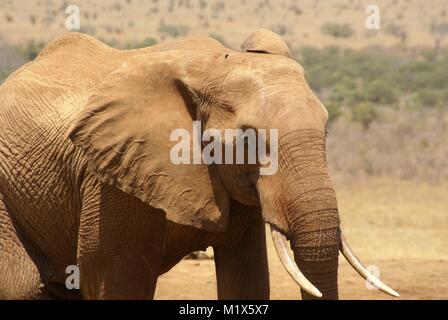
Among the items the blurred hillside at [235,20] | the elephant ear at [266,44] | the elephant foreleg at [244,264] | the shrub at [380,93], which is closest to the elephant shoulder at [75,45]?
the elephant ear at [266,44]

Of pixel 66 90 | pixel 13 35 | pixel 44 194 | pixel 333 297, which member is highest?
pixel 13 35

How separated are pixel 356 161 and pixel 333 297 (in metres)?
12.7

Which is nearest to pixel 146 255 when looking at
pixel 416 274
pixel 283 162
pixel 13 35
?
pixel 283 162

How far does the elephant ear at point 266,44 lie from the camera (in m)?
6.05

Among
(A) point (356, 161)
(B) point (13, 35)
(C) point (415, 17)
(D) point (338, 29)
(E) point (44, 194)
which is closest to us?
(E) point (44, 194)

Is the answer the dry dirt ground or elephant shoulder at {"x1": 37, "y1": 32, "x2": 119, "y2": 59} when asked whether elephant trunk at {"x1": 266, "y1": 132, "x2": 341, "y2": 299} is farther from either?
the dry dirt ground

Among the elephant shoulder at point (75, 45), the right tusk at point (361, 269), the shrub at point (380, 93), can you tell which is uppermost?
the shrub at point (380, 93)

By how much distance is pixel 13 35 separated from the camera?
2989cm

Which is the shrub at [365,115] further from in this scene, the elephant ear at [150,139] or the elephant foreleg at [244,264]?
the elephant ear at [150,139]

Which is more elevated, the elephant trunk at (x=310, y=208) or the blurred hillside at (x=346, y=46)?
the blurred hillside at (x=346, y=46)

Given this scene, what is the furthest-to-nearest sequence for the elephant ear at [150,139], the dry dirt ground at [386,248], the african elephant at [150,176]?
the dry dirt ground at [386,248]
the elephant ear at [150,139]
the african elephant at [150,176]

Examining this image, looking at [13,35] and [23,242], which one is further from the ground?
[13,35]

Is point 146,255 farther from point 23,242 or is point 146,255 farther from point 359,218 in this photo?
point 359,218

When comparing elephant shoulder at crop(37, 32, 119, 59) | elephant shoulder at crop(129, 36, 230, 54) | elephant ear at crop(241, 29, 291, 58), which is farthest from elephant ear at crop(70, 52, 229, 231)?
elephant shoulder at crop(37, 32, 119, 59)
